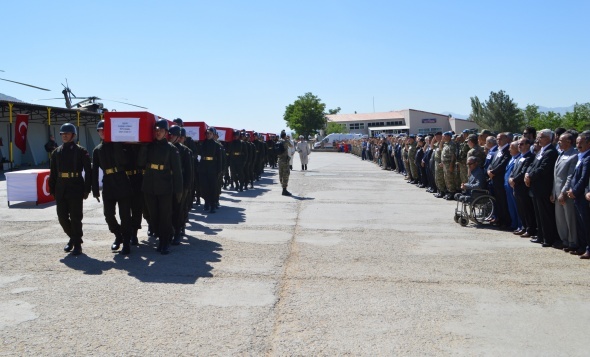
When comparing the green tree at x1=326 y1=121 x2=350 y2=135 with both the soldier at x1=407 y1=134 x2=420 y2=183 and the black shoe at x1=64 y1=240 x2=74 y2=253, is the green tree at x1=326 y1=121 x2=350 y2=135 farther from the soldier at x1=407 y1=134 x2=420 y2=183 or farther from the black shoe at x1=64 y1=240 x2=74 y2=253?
the black shoe at x1=64 y1=240 x2=74 y2=253

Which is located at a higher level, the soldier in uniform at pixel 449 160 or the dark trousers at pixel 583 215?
the soldier in uniform at pixel 449 160

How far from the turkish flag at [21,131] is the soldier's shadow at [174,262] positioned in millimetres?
24293

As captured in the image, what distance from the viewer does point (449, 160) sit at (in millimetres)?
14945

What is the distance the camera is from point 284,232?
10.2 meters

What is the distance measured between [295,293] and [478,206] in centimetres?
634

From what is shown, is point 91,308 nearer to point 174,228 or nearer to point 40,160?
point 174,228

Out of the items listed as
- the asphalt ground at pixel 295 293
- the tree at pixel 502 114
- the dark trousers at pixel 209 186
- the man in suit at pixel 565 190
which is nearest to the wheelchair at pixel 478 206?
the asphalt ground at pixel 295 293

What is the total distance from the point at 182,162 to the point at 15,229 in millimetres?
3733

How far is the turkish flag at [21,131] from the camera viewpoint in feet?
97.5

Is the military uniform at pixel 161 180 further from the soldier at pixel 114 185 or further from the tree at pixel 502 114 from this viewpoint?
the tree at pixel 502 114

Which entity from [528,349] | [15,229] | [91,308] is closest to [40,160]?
[15,229]

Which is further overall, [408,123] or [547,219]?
[408,123]

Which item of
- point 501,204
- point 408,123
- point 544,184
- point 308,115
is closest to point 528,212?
point 544,184

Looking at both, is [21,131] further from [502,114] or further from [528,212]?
[502,114]
